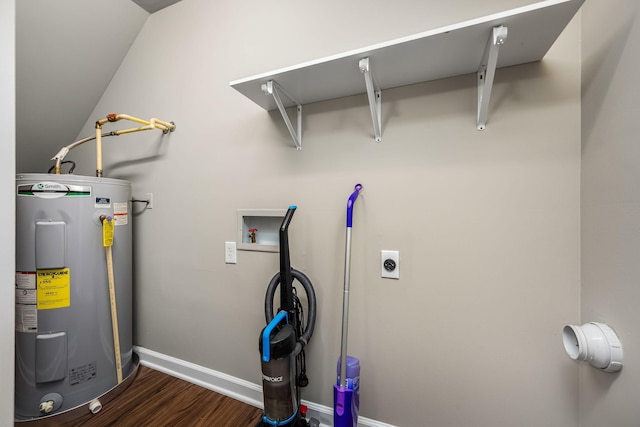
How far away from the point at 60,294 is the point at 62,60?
5.15ft

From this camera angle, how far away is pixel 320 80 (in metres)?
1.03

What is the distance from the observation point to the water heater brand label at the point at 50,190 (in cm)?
122

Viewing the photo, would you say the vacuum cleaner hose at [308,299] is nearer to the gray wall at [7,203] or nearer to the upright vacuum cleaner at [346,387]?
the upright vacuum cleaner at [346,387]

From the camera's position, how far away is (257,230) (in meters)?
1.43

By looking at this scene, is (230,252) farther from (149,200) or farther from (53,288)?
(53,288)

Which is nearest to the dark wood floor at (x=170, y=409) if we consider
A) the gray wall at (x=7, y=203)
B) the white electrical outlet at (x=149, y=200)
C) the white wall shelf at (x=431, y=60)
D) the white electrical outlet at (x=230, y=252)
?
the gray wall at (x=7, y=203)

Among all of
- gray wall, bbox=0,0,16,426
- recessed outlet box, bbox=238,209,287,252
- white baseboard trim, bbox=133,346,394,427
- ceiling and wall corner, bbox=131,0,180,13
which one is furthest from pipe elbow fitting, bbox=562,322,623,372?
ceiling and wall corner, bbox=131,0,180,13

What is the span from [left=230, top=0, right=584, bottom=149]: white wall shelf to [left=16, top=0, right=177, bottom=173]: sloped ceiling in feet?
4.55

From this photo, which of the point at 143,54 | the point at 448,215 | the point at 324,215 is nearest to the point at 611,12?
the point at 448,215

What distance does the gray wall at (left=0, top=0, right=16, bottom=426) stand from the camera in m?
0.92

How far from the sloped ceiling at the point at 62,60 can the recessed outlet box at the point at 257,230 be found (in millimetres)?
1628

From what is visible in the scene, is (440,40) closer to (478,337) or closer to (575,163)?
(575,163)

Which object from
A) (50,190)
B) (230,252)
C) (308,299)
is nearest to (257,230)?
(230,252)

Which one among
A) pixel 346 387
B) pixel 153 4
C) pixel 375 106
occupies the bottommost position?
pixel 346 387
